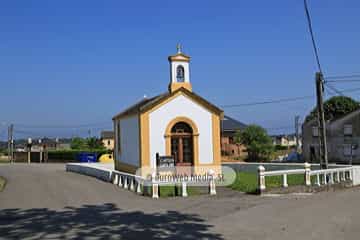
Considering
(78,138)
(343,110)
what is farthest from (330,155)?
(78,138)

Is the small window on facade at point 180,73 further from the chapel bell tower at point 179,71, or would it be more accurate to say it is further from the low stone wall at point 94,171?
the low stone wall at point 94,171

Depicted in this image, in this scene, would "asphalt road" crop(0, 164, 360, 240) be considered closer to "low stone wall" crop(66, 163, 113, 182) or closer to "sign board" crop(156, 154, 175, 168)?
"sign board" crop(156, 154, 175, 168)

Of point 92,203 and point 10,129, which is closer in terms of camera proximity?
point 92,203

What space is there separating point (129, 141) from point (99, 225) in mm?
13168

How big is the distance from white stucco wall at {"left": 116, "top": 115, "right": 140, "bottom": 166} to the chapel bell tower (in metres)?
2.73

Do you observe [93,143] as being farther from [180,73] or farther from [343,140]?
[180,73]

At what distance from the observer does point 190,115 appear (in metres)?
22.2

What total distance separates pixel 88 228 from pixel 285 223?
188 inches

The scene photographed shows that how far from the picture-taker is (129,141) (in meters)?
23.7

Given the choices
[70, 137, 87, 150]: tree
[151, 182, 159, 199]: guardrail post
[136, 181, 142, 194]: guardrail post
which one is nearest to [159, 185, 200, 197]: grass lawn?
[151, 182, 159, 199]: guardrail post

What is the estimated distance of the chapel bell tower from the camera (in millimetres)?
22734

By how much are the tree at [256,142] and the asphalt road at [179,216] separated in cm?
2823

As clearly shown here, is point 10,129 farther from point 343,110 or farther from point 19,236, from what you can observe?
point 19,236

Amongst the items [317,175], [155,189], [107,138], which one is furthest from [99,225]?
[107,138]
